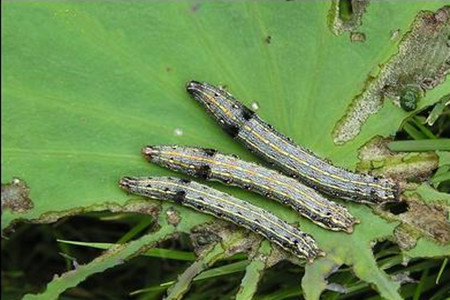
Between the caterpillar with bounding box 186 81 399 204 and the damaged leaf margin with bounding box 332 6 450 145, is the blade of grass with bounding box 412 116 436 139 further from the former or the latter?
the caterpillar with bounding box 186 81 399 204

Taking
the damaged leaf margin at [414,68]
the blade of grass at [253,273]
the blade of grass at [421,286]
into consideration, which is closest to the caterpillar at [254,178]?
the blade of grass at [253,273]

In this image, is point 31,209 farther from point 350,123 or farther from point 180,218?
point 350,123

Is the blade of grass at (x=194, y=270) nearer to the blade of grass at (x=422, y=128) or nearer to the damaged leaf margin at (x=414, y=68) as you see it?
the damaged leaf margin at (x=414, y=68)

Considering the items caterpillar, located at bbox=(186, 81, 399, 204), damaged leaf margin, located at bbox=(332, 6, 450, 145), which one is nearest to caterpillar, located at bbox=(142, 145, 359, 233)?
caterpillar, located at bbox=(186, 81, 399, 204)

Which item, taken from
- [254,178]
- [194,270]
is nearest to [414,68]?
[254,178]

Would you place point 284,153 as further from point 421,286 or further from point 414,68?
point 421,286

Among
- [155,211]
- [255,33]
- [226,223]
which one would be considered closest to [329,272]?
[226,223]
